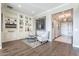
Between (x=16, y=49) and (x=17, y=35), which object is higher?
(x=17, y=35)

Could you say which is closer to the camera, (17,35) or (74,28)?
(17,35)

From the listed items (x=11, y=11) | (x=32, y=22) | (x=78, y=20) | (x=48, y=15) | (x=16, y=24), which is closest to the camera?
(x=11, y=11)

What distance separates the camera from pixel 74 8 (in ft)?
8.13

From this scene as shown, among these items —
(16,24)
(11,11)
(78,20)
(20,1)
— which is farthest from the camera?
(78,20)

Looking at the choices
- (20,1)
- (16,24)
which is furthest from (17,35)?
(20,1)

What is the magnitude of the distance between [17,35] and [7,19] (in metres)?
0.50

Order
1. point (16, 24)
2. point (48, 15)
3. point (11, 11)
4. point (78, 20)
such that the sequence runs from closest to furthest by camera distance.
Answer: point (11, 11)
point (16, 24)
point (78, 20)
point (48, 15)

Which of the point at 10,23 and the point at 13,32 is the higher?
the point at 10,23

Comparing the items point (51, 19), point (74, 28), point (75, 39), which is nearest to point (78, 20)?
point (74, 28)

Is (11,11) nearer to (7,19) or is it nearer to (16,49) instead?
(7,19)

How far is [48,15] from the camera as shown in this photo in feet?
11.7

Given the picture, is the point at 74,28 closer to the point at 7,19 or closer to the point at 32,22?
the point at 32,22

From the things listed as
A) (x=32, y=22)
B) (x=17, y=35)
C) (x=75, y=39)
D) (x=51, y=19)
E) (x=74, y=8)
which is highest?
(x=74, y=8)

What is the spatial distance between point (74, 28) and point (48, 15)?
1491mm
